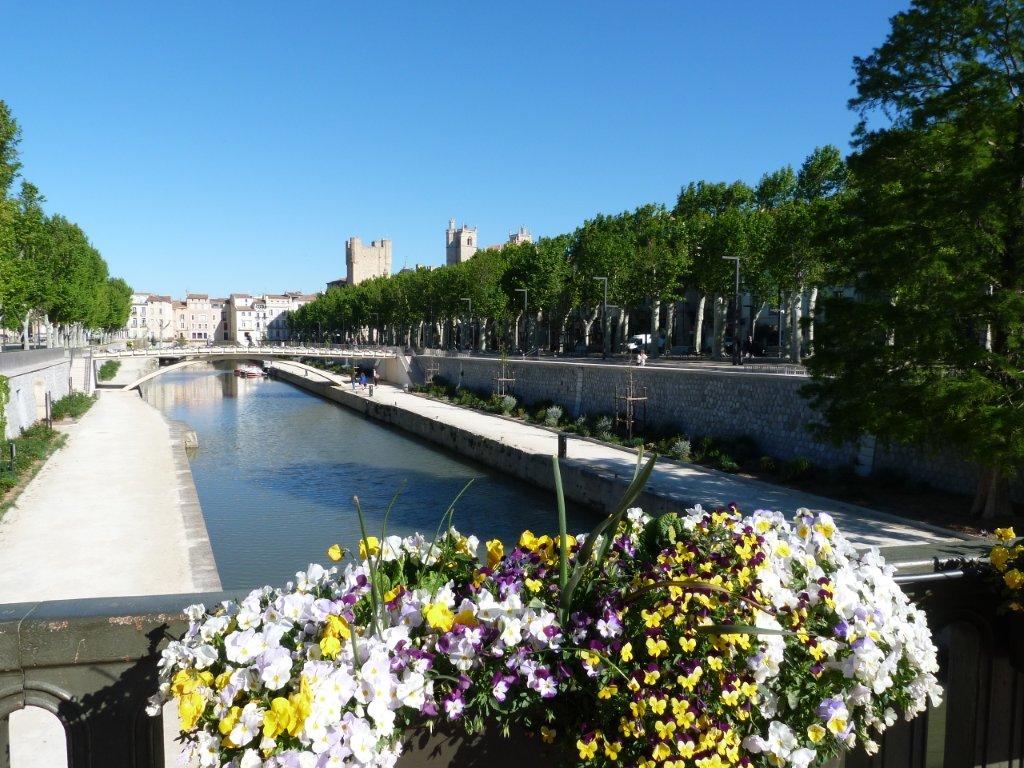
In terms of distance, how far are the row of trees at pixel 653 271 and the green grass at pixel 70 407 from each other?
88.6 feet

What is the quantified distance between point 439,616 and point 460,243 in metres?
154

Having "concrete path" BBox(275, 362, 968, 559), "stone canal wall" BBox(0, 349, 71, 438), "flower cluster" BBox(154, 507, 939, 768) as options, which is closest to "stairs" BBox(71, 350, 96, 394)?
"stone canal wall" BBox(0, 349, 71, 438)

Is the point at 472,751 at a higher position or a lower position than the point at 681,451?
higher

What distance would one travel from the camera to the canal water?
17906 millimetres

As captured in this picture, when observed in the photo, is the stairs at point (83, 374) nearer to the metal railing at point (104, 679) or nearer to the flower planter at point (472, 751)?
the metal railing at point (104, 679)

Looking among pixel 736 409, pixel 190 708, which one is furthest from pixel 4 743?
pixel 736 409

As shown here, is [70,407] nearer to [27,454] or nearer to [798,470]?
[27,454]

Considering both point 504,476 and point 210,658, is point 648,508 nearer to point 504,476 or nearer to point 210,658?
point 504,476

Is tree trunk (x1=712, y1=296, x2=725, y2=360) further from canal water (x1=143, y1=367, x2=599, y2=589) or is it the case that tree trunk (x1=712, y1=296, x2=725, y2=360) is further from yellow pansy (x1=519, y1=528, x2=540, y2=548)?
yellow pansy (x1=519, y1=528, x2=540, y2=548)

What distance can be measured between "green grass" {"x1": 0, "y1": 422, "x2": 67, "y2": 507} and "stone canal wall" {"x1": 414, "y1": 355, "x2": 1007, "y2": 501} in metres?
17.2

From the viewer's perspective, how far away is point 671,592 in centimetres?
186

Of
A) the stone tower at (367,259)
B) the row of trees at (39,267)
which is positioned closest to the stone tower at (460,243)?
the stone tower at (367,259)

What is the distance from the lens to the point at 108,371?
184 feet

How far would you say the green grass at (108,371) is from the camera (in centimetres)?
5387
